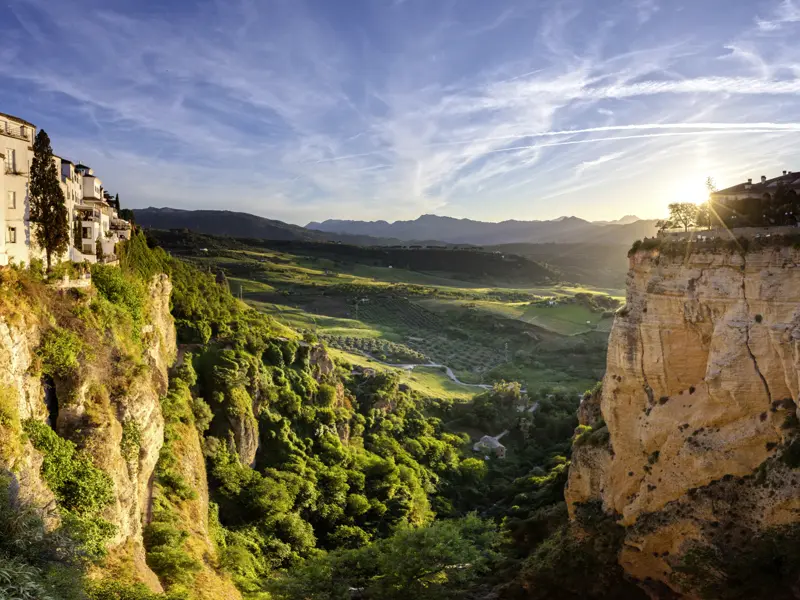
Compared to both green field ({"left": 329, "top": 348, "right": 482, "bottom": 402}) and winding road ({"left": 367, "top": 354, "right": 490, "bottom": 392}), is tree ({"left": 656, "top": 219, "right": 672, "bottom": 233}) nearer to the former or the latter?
green field ({"left": 329, "top": 348, "right": 482, "bottom": 402})

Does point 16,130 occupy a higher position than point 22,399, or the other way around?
point 16,130

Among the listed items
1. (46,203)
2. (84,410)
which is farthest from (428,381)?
(84,410)

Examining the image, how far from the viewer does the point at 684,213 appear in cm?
3347

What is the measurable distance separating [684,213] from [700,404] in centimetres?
1255

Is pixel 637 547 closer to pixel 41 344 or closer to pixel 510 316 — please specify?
pixel 41 344

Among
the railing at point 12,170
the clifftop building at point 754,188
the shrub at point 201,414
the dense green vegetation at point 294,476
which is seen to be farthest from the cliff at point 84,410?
the clifftop building at point 754,188

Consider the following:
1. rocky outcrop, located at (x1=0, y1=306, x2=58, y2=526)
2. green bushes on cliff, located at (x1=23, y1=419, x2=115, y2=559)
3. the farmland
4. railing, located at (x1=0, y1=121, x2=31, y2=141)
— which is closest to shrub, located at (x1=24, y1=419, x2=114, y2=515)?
green bushes on cliff, located at (x1=23, y1=419, x2=115, y2=559)

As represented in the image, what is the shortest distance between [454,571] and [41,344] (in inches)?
948

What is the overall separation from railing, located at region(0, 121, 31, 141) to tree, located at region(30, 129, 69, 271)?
1.85 feet

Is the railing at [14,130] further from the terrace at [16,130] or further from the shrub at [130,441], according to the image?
the shrub at [130,441]

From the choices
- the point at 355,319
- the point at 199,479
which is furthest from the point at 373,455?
the point at 355,319

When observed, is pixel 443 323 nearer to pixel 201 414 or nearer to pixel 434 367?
pixel 434 367

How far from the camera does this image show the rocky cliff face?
80.2ft

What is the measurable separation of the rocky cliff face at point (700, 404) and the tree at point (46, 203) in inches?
1212
